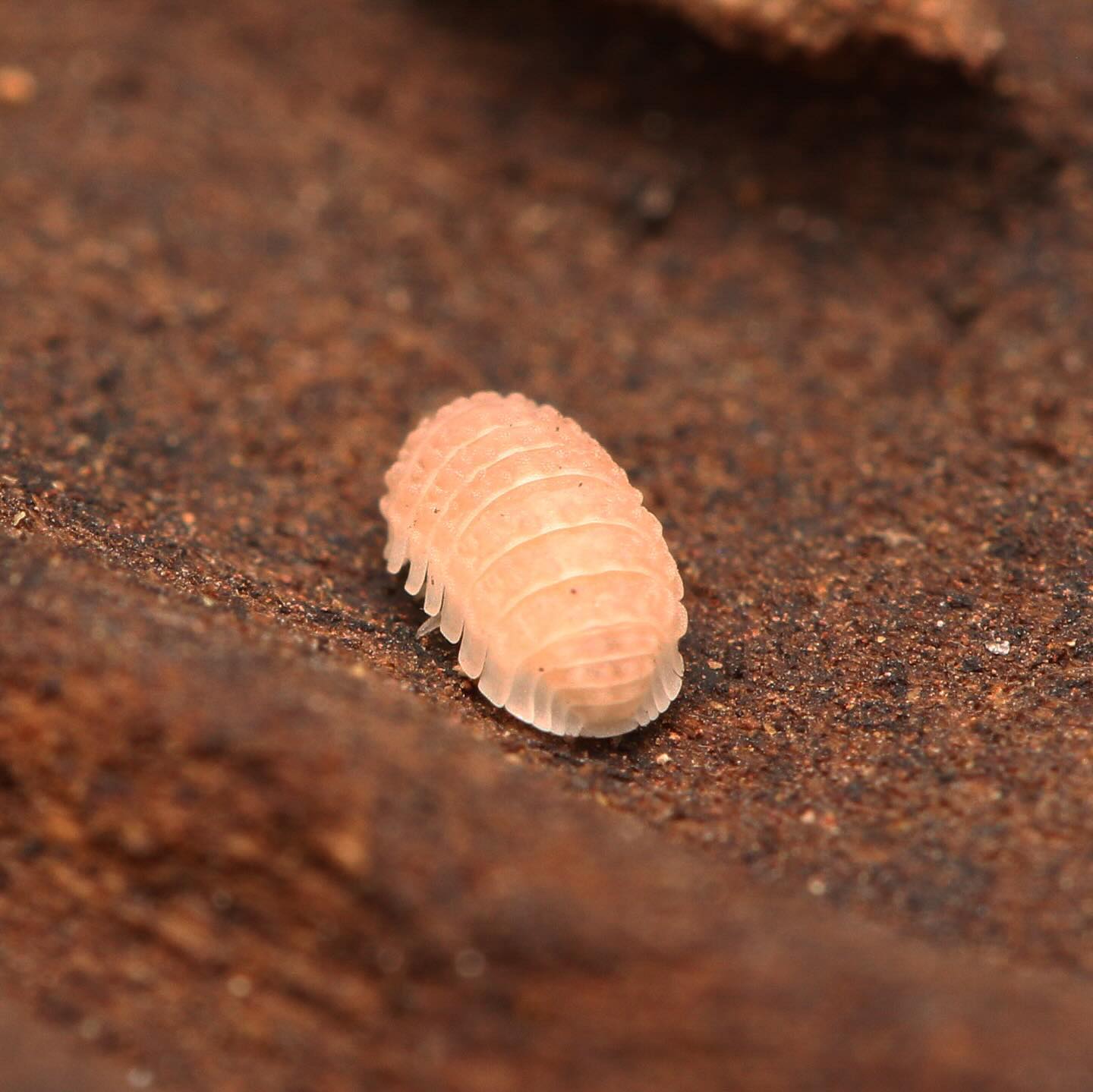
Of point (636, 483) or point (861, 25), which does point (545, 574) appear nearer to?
point (636, 483)

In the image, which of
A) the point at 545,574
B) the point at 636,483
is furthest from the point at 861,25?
the point at 545,574

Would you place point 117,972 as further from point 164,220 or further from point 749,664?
point 164,220

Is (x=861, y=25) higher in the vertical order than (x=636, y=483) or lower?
higher

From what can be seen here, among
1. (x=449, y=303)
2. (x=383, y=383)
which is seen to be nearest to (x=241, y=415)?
(x=383, y=383)

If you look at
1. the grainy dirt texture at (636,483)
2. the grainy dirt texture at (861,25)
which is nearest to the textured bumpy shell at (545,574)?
the grainy dirt texture at (636,483)

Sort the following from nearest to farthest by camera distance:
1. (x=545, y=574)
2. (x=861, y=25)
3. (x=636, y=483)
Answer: (x=545, y=574)
(x=636, y=483)
(x=861, y=25)

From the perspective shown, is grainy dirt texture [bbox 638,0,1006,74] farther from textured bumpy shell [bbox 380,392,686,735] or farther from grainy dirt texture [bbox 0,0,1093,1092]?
textured bumpy shell [bbox 380,392,686,735]

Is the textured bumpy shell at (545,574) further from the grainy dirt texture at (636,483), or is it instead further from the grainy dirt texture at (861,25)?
the grainy dirt texture at (861,25)
